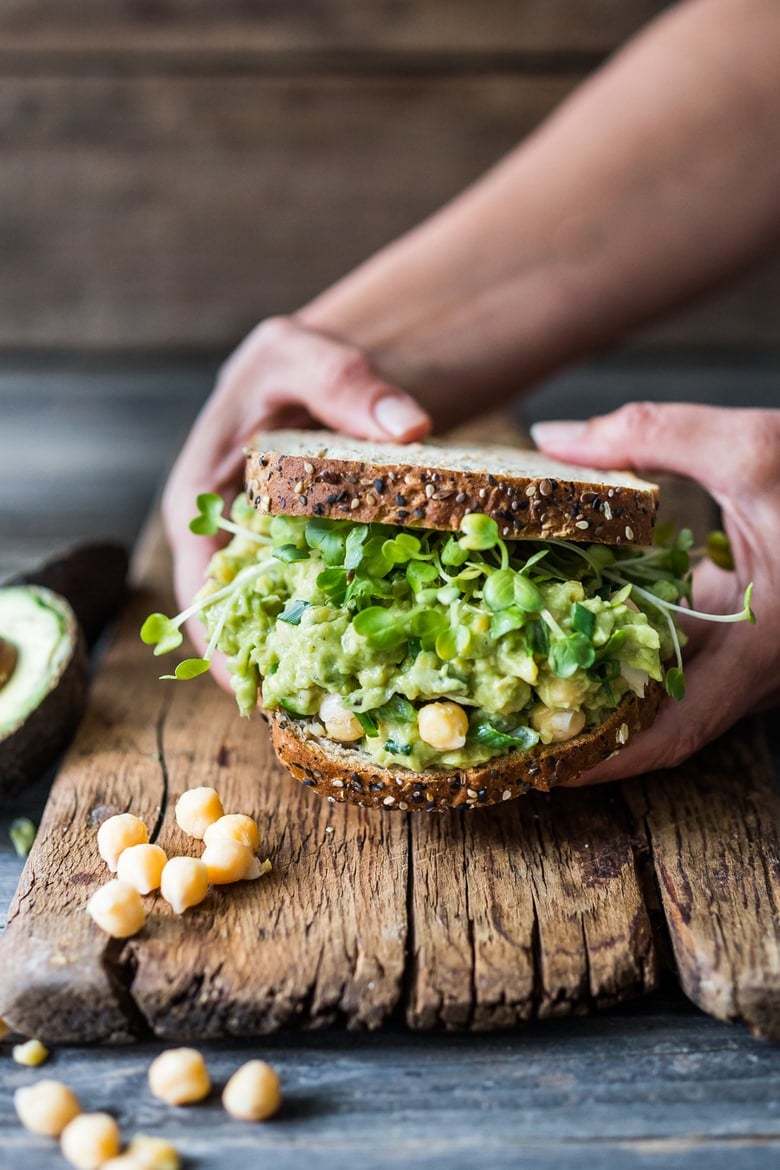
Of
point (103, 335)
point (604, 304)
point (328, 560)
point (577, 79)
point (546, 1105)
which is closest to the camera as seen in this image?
point (546, 1105)

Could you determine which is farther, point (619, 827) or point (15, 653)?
point (15, 653)

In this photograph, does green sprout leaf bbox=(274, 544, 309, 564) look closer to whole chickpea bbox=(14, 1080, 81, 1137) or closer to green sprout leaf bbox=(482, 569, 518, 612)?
green sprout leaf bbox=(482, 569, 518, 612)

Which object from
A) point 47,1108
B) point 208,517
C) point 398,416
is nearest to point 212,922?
point 47,1108

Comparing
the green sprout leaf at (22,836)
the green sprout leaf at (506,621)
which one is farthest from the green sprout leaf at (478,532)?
the green sprout leaf at (22,836)

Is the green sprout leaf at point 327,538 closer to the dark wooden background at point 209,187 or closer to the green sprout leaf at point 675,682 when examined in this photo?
the green sprout leaf at point 675,682

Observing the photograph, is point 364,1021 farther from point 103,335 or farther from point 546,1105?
point 103,335

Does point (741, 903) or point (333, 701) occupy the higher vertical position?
point (333, 701)

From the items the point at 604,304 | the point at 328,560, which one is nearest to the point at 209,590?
the point at 328,560
